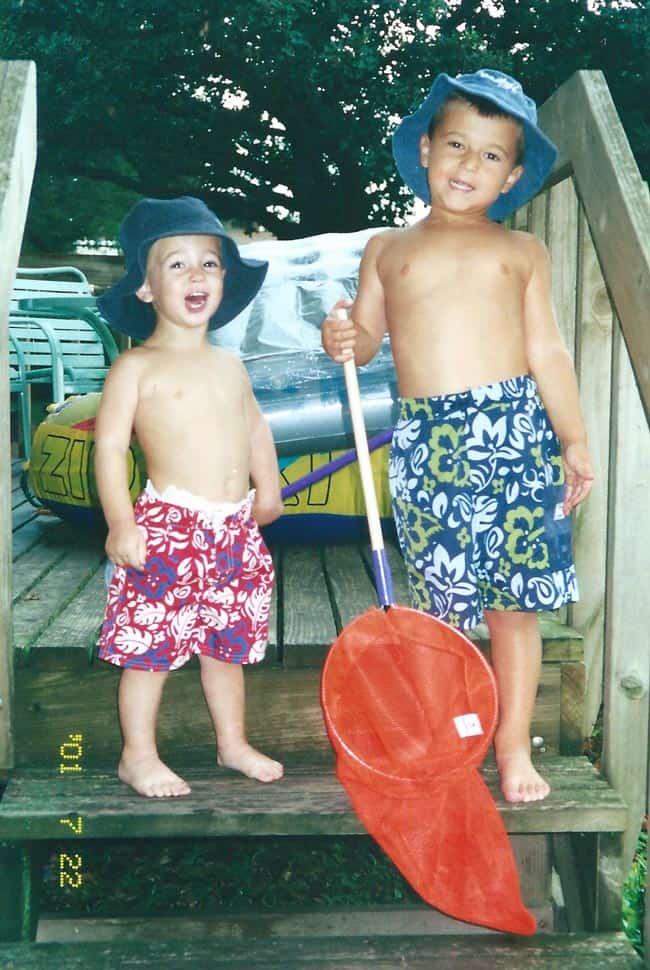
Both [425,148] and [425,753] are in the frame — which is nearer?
[425,753]

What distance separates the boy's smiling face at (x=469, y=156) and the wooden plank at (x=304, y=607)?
1.05 meters

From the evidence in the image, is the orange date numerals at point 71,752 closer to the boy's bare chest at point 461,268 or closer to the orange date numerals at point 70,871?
the orange date numerals at point 70,871

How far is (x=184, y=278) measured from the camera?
96.3 inches

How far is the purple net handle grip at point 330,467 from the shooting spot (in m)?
3.63

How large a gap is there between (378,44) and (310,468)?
12262mm

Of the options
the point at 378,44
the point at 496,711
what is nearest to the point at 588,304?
the point at 496,711

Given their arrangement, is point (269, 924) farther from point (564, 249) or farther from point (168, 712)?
point (564, 249)

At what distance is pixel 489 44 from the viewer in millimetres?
16609

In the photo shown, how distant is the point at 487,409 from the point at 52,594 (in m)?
1.45

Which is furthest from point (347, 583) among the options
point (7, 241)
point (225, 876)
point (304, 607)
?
point (7, 241)

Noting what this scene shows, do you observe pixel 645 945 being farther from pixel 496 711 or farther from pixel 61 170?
pixel 61 170

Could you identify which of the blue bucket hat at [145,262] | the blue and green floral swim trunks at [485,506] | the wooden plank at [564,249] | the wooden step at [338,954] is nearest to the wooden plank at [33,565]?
the blue bucket hat at [145,262]

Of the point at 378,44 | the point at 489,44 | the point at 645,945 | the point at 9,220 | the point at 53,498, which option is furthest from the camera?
the point at 489,44

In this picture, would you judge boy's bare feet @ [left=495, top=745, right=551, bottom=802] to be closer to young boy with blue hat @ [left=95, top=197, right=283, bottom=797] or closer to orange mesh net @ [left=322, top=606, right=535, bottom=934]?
orange mesh net @ [left=322, top=606, right=535, bottom=934]
